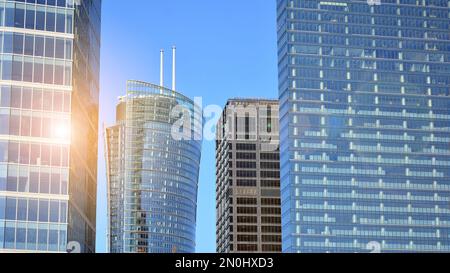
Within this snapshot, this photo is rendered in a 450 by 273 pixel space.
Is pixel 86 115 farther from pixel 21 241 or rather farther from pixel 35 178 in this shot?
pixel 21 241

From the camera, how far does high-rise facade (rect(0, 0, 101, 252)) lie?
120 meters

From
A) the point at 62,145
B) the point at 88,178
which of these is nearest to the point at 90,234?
the point at 88,178

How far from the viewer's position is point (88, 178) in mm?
141250

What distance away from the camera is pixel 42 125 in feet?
417

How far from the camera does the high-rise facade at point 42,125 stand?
120 m
